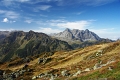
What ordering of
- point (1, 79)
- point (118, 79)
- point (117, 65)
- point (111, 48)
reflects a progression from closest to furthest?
1. point (118, 79)
2. point (117, 65)
3. point (1, 79)
4. point (111, 48)

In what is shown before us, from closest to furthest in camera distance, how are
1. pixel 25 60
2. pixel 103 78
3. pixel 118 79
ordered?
pixel 118 79 < pixel 103 78 < pixel 25 60

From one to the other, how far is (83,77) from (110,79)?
7949 millimetres

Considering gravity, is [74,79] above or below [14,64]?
above

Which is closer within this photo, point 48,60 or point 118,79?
point 118,79

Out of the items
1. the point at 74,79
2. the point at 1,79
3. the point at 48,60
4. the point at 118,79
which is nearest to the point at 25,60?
the point at 48,60

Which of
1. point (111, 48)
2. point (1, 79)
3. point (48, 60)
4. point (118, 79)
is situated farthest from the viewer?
point (48, 60)

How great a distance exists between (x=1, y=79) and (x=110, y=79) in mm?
58761

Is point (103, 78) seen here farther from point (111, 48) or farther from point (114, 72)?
point (111, 48)

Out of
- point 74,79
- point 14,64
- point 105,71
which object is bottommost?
point 14,64

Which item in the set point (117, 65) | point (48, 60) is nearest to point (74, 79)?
point (117, 65)

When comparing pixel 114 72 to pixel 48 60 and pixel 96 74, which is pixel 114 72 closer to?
pixel 96 74

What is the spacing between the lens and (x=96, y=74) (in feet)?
120

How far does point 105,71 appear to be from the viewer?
36.3m

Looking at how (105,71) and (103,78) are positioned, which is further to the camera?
(105,71)
